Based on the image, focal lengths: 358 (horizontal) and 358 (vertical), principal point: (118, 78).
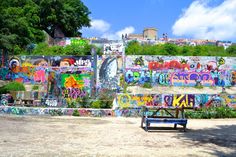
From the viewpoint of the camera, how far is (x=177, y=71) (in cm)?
3728

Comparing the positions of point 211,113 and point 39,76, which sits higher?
point 39,76

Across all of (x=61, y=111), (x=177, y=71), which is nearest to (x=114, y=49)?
(x=177, y=71)

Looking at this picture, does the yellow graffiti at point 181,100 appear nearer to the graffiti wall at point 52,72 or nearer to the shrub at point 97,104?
the shrub at point 97,104

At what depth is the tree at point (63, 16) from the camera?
52.3 meters

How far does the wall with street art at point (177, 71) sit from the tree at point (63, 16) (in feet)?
66.0

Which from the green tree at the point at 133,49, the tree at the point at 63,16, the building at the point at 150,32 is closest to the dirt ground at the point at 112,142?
A: the green tree at the point at 133,49

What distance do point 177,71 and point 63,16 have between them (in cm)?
2334

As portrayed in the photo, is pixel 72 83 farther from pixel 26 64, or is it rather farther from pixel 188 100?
pixel 188 100

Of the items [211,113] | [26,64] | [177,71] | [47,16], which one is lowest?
[211,113]

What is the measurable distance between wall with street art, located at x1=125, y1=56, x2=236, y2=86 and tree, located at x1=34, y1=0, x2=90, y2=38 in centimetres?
2013

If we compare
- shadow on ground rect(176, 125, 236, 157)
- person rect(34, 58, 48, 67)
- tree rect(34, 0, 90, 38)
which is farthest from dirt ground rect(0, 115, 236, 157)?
tree rect(34, 0, 90, 38)

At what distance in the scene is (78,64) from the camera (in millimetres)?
35844

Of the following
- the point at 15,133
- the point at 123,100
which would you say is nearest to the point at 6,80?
the point at 123,100

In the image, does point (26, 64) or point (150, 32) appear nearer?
point (26, 64)
